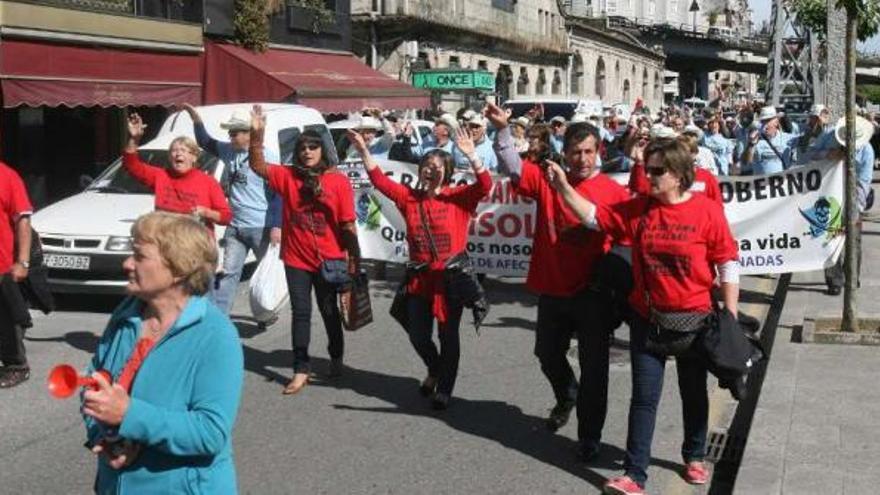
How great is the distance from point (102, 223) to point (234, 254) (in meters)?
2.46

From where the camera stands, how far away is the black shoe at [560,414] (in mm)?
6891

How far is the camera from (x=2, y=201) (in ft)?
25.0

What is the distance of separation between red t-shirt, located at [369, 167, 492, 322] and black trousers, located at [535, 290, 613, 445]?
1081 mm

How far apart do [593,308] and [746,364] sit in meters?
0.95

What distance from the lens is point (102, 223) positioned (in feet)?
36.5

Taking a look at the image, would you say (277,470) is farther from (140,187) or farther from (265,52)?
(265,52)

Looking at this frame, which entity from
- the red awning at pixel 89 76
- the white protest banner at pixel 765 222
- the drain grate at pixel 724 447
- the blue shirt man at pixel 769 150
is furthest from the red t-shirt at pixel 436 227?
the red awning at pixel 89 76

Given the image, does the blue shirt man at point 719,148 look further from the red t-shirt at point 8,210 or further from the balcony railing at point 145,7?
the red t-shirt at point 8,210

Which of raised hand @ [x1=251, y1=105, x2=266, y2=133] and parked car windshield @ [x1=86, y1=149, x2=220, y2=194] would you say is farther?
parked car windshield @ [x1=86, y1=149, x2=220, y2=194]

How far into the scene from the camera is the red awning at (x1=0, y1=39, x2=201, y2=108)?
16.6 meters

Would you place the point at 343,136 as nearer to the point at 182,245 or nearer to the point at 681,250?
the point at 681,250

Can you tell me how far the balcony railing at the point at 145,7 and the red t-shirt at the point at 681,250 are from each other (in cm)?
1394

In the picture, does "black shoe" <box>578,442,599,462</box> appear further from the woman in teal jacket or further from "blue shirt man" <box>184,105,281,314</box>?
"blue shirt man" <box>184,105,281,314</box>

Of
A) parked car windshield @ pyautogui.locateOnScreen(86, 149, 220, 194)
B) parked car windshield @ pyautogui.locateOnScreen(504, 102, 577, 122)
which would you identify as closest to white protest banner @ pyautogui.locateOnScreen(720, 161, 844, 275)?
parked car windshield @ pyautogui.locateOnScreen(86, 149, 220, 194)
